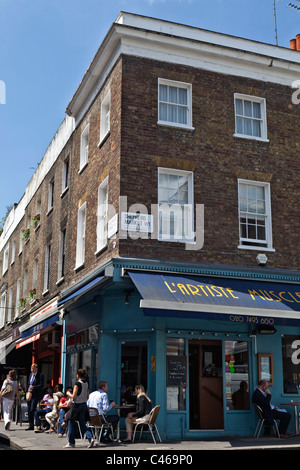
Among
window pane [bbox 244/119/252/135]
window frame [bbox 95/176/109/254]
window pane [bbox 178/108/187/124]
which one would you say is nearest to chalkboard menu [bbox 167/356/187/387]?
window frame [bbox 95/176/109/254]

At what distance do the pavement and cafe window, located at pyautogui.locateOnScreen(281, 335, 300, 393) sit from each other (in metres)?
1.42

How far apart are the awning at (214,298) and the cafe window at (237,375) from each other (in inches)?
63.7

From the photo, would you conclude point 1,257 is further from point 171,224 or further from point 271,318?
point 271,318

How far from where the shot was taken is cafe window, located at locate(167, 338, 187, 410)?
1424 centimetres

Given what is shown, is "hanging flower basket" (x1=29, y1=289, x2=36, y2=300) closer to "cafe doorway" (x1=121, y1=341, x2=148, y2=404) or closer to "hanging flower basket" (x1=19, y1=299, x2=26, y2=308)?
"hanging flower basket" (x1=19, y1=299, x2=26, y2=308)

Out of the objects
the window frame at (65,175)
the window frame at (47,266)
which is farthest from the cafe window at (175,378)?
the window frame at (47,266)

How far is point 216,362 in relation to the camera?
595 inches

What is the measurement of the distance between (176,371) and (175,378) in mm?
173

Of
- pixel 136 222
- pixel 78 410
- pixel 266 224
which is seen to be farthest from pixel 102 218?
pixel 78 410

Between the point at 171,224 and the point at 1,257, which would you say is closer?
the point at 171,224

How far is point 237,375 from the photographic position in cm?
1516

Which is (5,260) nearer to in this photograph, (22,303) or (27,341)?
(22,303)

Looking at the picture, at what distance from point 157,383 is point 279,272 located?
15.0 feet
